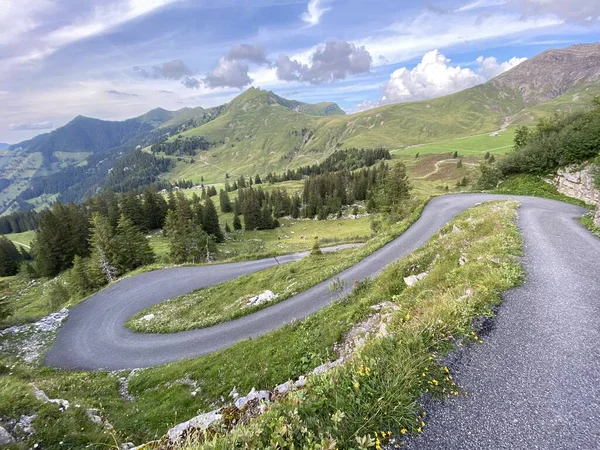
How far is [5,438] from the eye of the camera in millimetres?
7680

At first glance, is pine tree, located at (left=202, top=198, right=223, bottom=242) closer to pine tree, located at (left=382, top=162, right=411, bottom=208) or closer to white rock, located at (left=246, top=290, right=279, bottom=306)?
pine tree, located at (left=382, top=162, right=411, bottom=208)

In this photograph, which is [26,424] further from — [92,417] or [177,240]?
[177,240]

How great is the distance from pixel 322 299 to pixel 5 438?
16.9 meters

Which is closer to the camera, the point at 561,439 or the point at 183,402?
the point at 561,439

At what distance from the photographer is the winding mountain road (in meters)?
8.45

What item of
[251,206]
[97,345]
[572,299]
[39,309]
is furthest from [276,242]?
[572,299]

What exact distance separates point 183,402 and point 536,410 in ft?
45.4

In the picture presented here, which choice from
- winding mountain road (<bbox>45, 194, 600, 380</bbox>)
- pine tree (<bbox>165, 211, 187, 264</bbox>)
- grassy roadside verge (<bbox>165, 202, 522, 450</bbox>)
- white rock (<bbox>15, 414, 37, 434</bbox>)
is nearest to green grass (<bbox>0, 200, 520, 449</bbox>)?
grassy roadside verge (<bbox>165, 202, 522, 450</bbox>)

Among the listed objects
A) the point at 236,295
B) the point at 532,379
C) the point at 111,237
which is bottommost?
the point at 236,295

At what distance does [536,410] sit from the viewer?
529cm

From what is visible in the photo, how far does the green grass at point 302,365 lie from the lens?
239 inches

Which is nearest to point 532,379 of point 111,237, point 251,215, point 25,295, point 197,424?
point 197,424

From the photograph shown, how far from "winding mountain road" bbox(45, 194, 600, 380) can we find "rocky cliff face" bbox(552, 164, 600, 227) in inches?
104

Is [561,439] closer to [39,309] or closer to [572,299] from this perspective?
[572,299]
